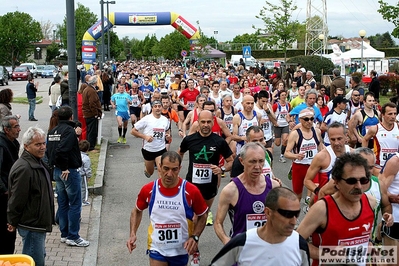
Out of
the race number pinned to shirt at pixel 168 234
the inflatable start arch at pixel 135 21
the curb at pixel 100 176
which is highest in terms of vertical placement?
the inflatable start arch at pixel 135 21

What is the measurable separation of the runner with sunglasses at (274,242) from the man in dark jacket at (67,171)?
4388 millimetres

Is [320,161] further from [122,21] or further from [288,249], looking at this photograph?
[122,21]

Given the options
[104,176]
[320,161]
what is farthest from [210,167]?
[104,176]

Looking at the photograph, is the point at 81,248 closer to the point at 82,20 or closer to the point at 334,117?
the point at 334,117

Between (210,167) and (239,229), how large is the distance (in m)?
2.43

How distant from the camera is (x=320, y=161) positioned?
22.3 ft

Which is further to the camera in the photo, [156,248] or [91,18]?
[91,18]

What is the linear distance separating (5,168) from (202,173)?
8.36 ft

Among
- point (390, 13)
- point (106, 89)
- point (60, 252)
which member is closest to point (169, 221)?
point (60, 252)

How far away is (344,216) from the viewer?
4.15 metres

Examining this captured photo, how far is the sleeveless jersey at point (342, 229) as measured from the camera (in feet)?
13.5

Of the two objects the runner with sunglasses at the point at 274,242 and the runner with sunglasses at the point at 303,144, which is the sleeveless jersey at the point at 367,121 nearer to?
the runner with sunglasses at the point at 303,144

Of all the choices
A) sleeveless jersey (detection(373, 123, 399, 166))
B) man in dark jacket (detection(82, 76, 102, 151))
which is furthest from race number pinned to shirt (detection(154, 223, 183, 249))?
man in dark jacket (detection(82, 76, 102, 151))

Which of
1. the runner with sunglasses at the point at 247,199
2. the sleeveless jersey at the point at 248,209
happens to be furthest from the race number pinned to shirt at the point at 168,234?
the sleeveless jersey at the point at 248,209
